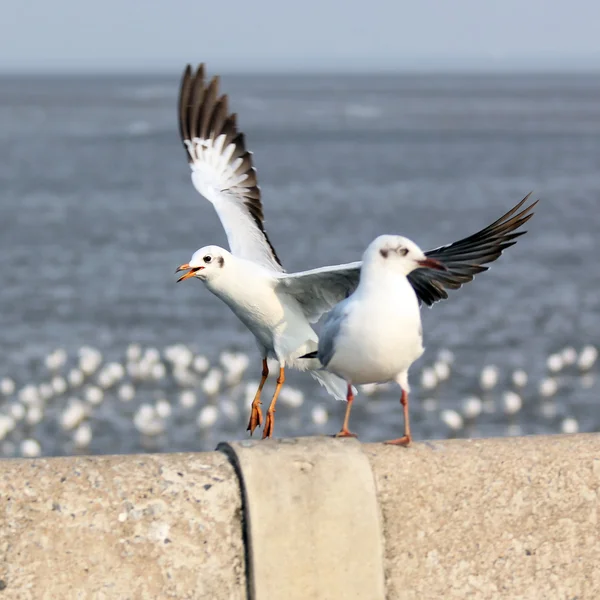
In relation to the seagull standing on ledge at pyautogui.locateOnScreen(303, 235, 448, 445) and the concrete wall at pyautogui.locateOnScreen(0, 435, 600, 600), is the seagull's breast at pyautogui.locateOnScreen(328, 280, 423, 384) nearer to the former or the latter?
the seagull standing on ledge at pyautogui.locateOnScreen(303, 235, 448, 445)

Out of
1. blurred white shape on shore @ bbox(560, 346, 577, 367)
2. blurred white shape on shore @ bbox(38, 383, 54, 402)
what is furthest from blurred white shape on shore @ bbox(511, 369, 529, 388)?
blurred white shape on shore @ bbox(38, 383, 54, 402)

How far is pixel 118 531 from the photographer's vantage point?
4.20 metres

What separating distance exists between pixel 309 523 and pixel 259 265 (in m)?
3.07

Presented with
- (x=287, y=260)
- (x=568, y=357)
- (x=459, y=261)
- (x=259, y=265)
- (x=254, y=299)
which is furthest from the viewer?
(x=287, y=260)

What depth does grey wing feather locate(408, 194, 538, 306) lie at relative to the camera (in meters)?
5.92

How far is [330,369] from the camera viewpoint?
16.5ft

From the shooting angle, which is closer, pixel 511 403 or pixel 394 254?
pixel 394 254

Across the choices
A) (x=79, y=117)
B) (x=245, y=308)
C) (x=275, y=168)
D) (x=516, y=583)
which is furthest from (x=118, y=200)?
(x=79, y=117)

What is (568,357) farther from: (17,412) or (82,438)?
(17,412)

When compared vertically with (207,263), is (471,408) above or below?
below

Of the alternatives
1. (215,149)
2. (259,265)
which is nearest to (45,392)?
(215,149)

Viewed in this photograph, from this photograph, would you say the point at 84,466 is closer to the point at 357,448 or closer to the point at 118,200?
the point at 357,448

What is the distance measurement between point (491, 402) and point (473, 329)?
4349mm

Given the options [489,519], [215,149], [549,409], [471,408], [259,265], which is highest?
[215,149]
